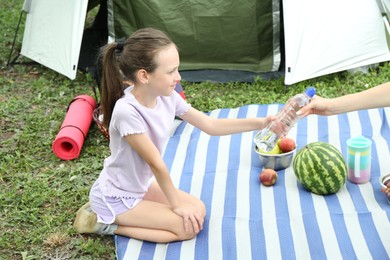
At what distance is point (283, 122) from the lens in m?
3.50

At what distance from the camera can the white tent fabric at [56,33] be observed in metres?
5.18

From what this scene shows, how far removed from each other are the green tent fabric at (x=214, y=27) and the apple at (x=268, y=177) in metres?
1.89

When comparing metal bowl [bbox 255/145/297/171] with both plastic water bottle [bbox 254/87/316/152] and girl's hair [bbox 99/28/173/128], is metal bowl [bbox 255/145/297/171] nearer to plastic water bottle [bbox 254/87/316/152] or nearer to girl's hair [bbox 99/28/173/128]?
plastic water bottle [bbox 254/87/316/152]

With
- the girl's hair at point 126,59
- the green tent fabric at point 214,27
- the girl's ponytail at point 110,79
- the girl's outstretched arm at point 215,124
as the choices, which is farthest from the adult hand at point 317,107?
the green tent fabric at point 214,27

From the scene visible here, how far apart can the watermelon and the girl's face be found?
34.0 inches

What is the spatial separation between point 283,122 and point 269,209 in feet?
1.66

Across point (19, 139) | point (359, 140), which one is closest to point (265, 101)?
point (359, 140)

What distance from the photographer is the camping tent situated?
16.1 feet

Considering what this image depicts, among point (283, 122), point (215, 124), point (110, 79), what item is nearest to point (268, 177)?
point (283, 122)

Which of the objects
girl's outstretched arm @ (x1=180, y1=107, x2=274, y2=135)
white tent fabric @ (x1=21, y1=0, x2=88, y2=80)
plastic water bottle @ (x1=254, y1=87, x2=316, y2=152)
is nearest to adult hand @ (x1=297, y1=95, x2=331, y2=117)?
plastic water bottle @ (x1=254, y1=87, x2=316, y2=152)

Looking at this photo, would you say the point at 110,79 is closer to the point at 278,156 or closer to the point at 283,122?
the point at 283,122

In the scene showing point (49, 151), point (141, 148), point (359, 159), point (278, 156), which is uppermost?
point (141, 148)

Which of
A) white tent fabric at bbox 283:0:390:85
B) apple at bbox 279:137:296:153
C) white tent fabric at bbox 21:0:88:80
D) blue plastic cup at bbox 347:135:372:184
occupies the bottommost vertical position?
white tent fabric at bbox 21:0:88:80

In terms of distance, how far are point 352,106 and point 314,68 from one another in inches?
69.1
